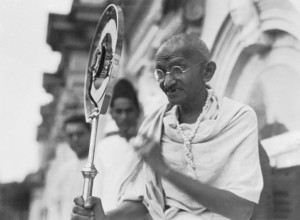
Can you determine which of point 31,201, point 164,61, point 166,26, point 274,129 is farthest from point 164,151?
point 31,201

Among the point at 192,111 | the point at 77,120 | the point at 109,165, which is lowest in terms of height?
the point at 109,165

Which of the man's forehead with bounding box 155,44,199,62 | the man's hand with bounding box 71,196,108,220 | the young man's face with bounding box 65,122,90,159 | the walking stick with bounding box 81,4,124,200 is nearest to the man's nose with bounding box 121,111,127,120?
the young man's face with bounding box 65,122,90,159

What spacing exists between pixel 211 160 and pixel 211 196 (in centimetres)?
18

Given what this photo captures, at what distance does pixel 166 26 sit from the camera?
6.91 metres

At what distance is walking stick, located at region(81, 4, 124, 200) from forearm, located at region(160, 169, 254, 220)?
0.36m

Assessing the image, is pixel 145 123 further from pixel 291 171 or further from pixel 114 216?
pixel 291 171

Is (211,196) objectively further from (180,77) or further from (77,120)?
(77,120)

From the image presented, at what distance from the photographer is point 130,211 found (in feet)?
8.80

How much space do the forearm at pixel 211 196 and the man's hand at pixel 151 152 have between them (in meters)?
0.03

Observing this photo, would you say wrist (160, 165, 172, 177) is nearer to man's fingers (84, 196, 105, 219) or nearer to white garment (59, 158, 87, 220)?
man's fingers (84, 196, 105, 219)

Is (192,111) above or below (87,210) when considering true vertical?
above

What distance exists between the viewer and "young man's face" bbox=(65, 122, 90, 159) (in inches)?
194

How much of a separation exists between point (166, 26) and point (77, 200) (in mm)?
4655

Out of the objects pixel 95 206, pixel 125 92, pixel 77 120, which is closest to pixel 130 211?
pixel 95 206
